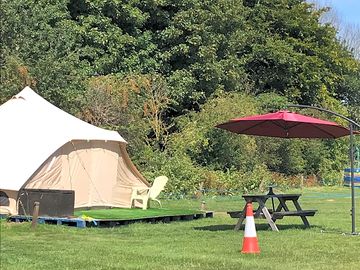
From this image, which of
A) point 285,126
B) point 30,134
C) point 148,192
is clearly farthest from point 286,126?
point 30,134

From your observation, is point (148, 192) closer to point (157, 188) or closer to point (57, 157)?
point (157, 188)

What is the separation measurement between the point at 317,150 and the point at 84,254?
2756cm

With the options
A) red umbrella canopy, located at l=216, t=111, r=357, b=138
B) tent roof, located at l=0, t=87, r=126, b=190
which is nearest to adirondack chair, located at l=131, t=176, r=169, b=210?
tent roof, located at l=0, t=87, r=126, b=190

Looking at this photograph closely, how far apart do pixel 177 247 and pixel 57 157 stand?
676cm

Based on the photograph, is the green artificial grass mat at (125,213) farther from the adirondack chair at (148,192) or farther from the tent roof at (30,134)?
the tent roof at (30,134)

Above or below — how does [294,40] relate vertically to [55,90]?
above

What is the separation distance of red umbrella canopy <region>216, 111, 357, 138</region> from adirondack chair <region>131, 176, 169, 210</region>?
4459 millimetres

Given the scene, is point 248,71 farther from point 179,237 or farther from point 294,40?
point 179,237

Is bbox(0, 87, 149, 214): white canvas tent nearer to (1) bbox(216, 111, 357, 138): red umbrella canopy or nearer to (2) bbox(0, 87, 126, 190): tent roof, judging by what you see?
(2) bbox(0, 87, 126, 190): tent roof

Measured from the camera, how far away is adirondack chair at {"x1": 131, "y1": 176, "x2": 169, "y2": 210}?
18.2m

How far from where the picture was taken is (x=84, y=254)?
376 inches

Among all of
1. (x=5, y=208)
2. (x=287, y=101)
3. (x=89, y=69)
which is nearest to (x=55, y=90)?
(x=89, y=69)

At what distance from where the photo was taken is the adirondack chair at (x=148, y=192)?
1823cm

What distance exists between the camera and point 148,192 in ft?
60.7
